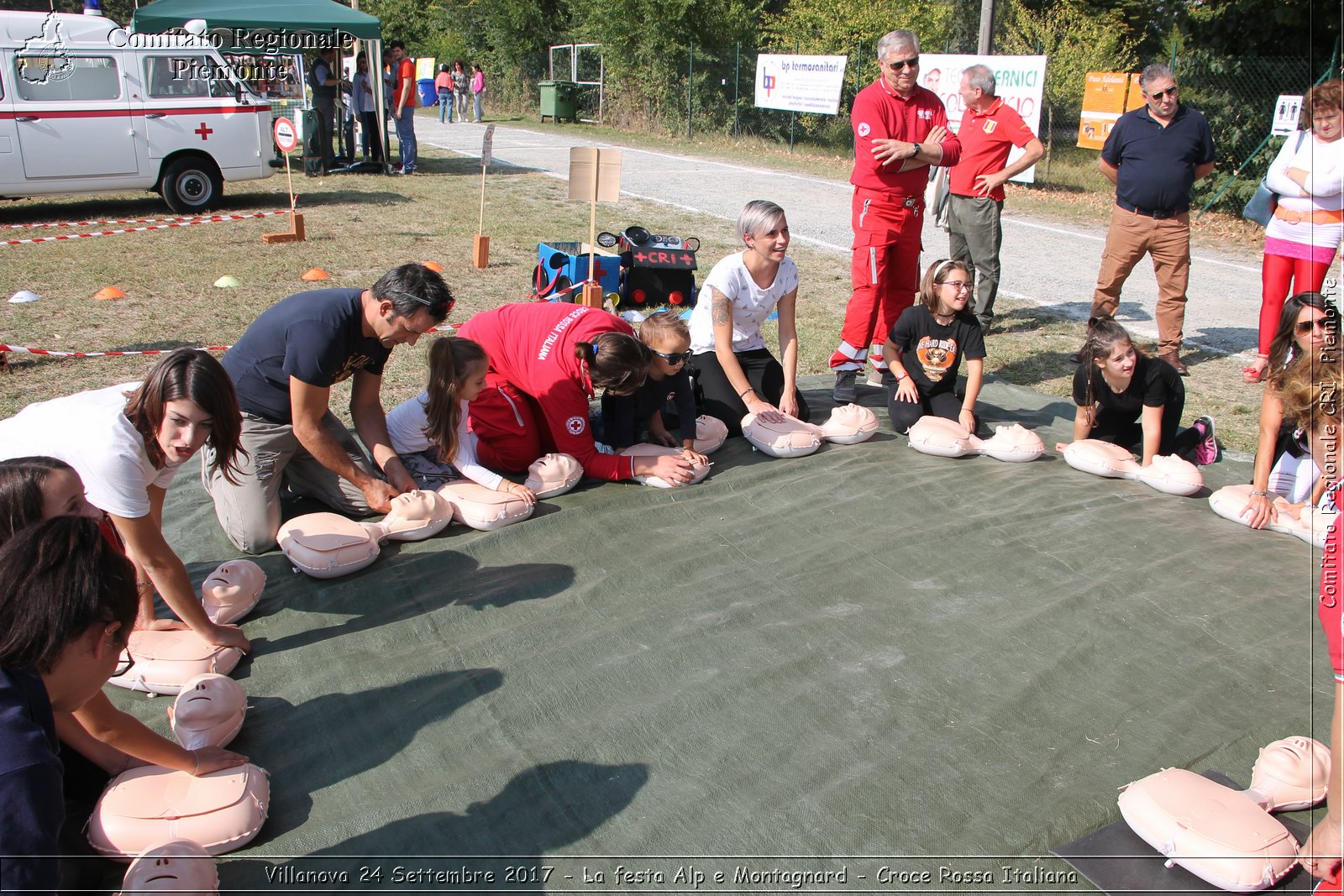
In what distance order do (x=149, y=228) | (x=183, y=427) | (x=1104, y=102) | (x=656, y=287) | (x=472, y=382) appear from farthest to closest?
(x=1104, y=102) < (x=149, y=228) < (x=656, y=287) < (x=472, y=382) < (x=183, y=427)

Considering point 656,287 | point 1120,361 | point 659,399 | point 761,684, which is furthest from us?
point 656,287

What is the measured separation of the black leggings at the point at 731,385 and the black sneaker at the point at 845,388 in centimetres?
21

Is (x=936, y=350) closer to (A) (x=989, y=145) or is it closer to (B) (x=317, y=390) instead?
(A) (x=989, y=145)

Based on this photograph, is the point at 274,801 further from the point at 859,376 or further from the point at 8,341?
the point at 8,341

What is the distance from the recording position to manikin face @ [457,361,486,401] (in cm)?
332

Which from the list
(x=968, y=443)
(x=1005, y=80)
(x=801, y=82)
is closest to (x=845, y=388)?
(x=968, y=443)

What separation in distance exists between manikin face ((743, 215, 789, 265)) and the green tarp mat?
3.70ft

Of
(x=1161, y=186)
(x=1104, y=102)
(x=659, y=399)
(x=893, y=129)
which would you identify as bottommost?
(x=659, y=399)

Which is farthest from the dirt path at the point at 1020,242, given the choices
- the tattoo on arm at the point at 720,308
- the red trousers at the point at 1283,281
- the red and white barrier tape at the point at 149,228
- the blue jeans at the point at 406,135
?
the red and white barrier tape at the point at 149,228

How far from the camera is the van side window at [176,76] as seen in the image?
385 inches

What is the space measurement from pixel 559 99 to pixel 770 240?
2372 cm

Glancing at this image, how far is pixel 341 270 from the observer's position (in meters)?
8.09

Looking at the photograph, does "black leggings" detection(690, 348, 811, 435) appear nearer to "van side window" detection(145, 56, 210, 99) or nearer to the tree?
"van side window" detection(145, 56, 210, 99)

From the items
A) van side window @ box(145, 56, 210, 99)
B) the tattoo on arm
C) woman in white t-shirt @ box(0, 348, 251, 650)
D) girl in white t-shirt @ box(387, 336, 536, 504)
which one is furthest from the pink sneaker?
van side window @ box(145, 56, 210, 99)
